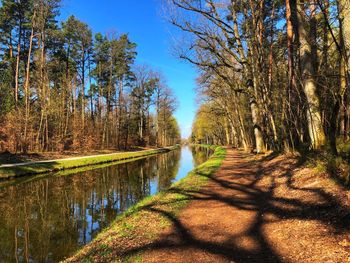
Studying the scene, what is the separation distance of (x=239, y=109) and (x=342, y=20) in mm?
22450

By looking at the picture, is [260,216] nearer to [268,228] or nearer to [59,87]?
[268,228]

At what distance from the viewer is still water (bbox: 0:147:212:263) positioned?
720 centimetres

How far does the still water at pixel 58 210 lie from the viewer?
720 centimetres

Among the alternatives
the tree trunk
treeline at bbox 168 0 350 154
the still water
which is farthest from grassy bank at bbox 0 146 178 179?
the tree trunk

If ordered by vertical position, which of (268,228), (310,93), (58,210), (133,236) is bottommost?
(58,210)

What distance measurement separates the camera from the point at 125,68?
45.8 m

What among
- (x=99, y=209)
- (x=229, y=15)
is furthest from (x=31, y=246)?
(x=229, y=15)

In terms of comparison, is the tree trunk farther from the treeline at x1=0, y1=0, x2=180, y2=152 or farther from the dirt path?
the treeline at x1=0, y1=0, x2=180, y2=152

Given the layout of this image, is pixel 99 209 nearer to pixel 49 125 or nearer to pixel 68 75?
pixel 49 125

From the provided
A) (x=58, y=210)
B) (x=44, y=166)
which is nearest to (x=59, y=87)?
(x=44, y=166)

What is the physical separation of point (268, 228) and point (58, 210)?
8.47 m

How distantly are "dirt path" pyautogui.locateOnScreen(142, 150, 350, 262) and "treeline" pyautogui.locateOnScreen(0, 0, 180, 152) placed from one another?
22.7m

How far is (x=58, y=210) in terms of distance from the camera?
424 inches

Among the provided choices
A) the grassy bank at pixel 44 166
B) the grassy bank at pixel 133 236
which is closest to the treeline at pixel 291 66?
the grassy bank at pixel 133 236
